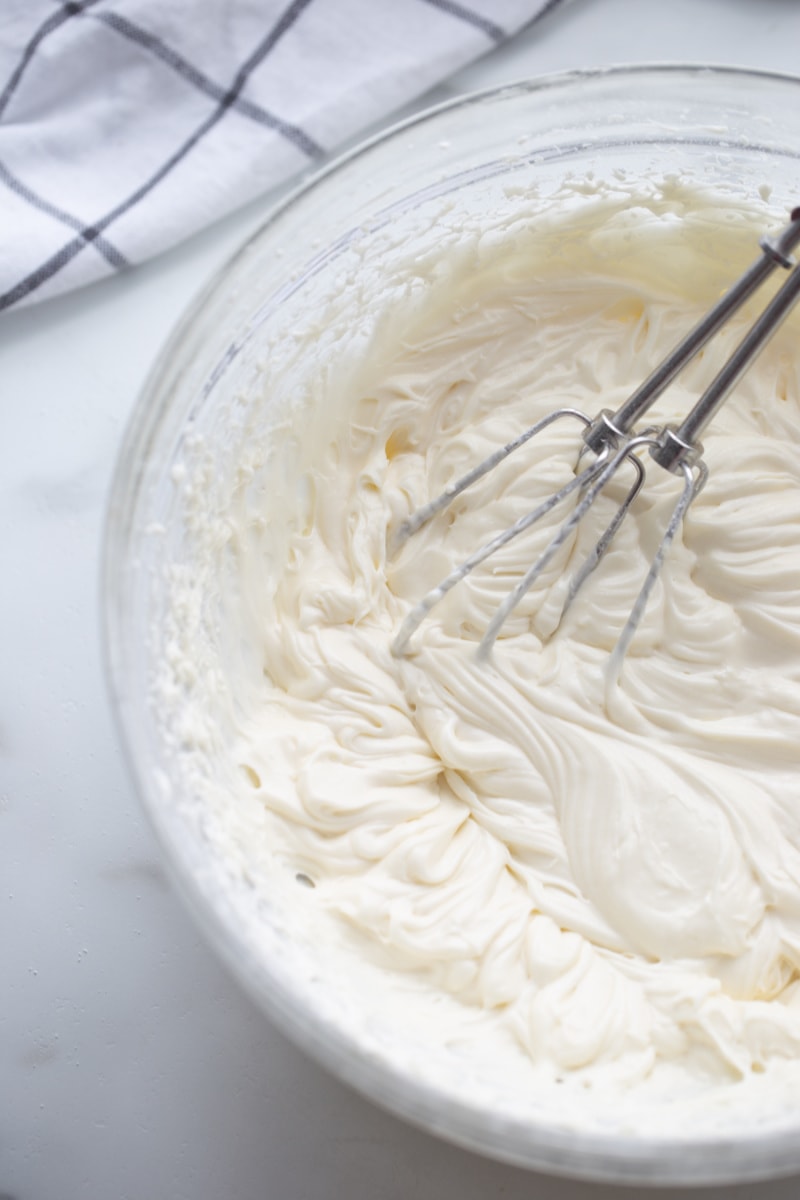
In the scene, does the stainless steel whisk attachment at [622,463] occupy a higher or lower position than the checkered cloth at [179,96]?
lower

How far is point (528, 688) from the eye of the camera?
153 cm

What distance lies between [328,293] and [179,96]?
20.8 inches

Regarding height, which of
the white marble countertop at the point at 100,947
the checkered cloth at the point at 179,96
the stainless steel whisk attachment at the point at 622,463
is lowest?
the white marble countertop at the point at 100,947

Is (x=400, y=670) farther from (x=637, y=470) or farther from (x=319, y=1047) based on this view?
(x=319, y=1047)

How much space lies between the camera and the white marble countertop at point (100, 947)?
1.39 metres

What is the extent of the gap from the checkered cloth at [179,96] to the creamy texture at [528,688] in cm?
38

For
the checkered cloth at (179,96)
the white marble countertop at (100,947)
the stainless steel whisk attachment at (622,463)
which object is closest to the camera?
the stainless steel whisk attachment at (622,463)

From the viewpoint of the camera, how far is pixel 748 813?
1460mm

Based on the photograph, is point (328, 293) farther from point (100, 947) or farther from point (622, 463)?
point (100, 947)

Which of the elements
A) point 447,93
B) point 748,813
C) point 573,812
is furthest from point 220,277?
point 748,813

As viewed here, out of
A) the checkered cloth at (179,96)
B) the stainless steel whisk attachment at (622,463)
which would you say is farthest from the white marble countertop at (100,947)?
the stainless steel whisk attachment at (622,463)

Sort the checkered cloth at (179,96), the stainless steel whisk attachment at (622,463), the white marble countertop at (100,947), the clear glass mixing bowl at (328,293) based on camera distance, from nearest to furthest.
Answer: the clear glass mixing bowl at (328,293) < the stainless steel whisk attachment at (622,463) < the white marble countertop at (100,947) < the checkered cloth at (179,96)

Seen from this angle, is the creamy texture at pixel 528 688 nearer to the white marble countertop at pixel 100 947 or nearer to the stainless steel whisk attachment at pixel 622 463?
the stainless steel whisk attachment at pixel 622 463

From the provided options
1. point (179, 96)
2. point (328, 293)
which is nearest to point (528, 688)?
point (328, 293)
